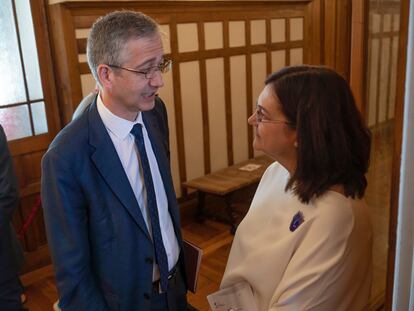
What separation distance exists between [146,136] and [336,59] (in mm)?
1147

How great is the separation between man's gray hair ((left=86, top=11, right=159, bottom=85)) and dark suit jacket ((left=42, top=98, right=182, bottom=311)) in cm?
19

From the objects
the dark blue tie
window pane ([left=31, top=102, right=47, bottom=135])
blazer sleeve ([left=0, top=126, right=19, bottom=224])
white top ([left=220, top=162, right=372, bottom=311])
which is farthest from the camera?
window pane ([left=31, top=102, right=47, bottom=135])

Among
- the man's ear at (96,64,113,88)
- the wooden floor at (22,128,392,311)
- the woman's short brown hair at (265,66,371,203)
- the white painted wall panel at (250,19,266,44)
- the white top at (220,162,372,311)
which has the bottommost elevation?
the wooden floor at (22,128,392,311)

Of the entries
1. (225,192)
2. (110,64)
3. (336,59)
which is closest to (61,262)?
(110,64)

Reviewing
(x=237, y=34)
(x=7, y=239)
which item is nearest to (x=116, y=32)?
(x=7, y=239)

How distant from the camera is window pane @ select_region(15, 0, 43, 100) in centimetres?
290

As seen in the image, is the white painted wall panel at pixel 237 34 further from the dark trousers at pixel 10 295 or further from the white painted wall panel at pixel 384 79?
the dark trousers at pixel 10 295

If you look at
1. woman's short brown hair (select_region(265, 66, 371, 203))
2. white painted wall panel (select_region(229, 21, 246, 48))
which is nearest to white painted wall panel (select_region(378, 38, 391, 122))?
woman's short brown hair (select_region(265, 66, 371, 203))

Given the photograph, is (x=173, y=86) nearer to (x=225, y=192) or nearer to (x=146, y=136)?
(x=225, y=192)

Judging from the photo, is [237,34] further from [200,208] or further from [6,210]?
[6,210]

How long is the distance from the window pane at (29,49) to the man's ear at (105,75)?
6.61 ft

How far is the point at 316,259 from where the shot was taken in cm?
110

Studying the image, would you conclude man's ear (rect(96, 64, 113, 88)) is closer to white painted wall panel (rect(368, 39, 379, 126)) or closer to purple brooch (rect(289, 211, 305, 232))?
purple brooch (rect(289, 211, 305, 232))

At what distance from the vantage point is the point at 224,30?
13.5ft
